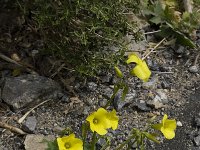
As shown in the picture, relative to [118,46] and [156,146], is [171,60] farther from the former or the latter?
[156,146]

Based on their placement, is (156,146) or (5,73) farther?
(5,73)

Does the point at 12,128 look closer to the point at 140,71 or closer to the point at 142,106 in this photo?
the point at 142,106

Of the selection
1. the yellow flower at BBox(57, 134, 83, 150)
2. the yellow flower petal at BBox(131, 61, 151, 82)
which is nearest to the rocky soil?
the yellow flower at BBox(57, 134, 83, 150)

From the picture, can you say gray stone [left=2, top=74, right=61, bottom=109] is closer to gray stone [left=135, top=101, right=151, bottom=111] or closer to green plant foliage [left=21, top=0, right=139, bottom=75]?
green plant foliage [left=21, top=0, right=139, bottom=75]

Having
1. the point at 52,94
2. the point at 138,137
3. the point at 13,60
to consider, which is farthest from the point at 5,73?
the point at 138,137

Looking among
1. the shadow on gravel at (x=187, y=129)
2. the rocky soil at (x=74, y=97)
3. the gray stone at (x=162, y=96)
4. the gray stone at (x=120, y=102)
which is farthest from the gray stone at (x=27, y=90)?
the shadow on gravel at (x=187, y=129)

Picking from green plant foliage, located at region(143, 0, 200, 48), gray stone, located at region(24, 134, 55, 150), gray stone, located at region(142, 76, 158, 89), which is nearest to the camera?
gray stone, located at region(24, 134, 55, 150)

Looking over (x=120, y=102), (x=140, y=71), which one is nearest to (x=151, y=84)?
(x=120, y=102)
